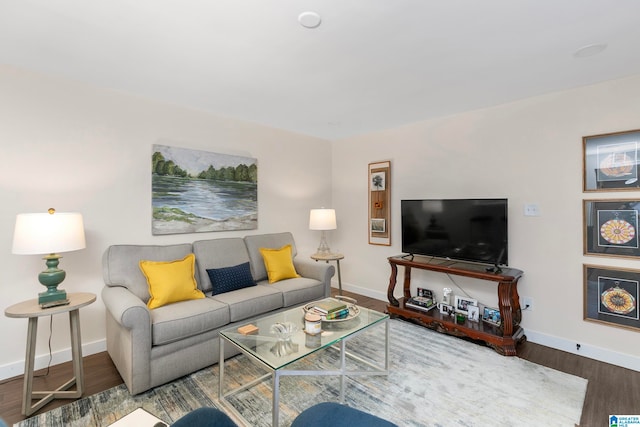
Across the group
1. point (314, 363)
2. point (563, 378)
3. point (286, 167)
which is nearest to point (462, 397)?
point (563, 378)

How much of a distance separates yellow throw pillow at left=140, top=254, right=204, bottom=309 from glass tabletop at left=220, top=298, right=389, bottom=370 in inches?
29.0

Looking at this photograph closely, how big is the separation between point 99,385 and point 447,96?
150 inches

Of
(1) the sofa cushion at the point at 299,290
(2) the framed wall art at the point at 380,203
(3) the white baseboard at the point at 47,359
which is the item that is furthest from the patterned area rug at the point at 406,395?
(2) the framed wall art at the point at 380,203

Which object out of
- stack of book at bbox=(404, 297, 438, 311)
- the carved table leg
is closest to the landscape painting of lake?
the carved table leg

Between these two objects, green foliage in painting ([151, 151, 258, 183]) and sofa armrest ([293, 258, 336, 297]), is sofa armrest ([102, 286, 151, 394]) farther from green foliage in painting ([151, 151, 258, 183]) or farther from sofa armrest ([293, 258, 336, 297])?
sofa armrest ([293, 258, 336, 297])

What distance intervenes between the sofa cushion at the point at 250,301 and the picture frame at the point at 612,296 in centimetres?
279

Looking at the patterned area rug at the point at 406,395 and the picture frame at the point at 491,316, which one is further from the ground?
the picture frame at the point at 491,316

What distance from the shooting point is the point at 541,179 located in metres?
2.84

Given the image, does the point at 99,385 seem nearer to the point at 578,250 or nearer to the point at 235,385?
the point at 235,385

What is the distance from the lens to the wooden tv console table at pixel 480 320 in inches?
103

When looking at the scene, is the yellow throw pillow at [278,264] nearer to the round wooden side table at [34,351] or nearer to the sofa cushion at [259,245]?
the sofa cushion at [259,245]

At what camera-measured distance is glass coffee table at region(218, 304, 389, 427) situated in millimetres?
1721

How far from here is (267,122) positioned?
12.3 ft

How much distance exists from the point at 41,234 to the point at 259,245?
1942 millimetres
